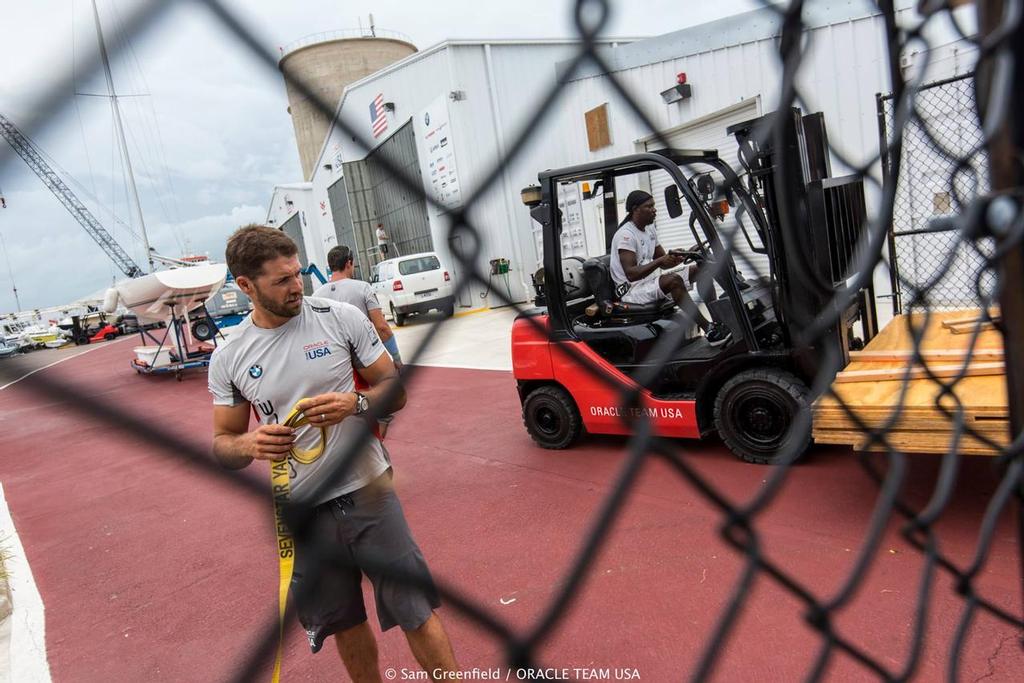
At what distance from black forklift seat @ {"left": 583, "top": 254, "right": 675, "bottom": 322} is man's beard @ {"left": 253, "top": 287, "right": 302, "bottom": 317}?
288cm

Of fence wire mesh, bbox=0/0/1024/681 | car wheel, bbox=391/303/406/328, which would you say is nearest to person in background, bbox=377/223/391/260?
fence wire mesh, bbox=0/0/1024/681

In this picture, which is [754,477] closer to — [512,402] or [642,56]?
[512,402]

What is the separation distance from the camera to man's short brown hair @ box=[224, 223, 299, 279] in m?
2.08

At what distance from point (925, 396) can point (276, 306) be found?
2854 millimetres

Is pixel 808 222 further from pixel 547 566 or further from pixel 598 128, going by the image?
pixel 598 128

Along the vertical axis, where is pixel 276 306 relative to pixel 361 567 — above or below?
above

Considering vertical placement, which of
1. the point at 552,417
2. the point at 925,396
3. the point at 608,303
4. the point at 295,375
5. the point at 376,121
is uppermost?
the point at 376,121

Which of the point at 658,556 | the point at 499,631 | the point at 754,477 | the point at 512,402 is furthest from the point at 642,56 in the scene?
the point at 499,631

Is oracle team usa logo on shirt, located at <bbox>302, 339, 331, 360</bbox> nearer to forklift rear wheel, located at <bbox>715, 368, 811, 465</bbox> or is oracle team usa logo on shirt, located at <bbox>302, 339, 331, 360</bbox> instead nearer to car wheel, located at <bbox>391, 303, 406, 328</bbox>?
forklift rear wheel, located at <bbox>715, 368, 811, 465</bbox>

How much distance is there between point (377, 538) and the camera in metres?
2.19

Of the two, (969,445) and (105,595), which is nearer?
(969,445)

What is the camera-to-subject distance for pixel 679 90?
30.1 feet

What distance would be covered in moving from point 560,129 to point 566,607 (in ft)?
39.4

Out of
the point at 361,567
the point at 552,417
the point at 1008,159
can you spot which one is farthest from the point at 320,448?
the point at 552,417
